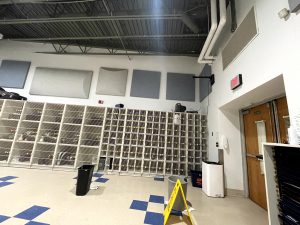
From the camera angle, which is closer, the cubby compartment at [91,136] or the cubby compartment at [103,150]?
the cubby compartment at [103,150]

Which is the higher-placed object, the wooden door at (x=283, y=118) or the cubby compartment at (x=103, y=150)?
the wooden door at (x=283, y=118)

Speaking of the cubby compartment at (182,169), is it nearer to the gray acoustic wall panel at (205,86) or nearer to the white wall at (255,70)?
the white wall at (255,70)

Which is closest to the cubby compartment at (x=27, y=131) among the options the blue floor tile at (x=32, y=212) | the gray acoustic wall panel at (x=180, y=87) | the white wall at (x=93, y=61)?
the white wall at (x=93, y=61)

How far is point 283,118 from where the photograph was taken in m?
2.10

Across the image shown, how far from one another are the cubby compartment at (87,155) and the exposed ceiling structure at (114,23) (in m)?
3.05

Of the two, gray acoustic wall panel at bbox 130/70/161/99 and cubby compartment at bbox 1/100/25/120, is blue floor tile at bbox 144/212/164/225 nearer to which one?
gray acoustic wall panel at bbox 130/70/161/99

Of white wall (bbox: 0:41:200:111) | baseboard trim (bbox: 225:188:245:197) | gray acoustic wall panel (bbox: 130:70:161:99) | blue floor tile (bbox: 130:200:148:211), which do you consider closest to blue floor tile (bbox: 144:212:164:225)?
blue floor tile (bbox: 130:200:148:211)

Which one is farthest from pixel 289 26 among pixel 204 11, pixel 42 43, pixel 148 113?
pixel 42 43

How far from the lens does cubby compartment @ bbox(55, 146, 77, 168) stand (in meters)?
3.83

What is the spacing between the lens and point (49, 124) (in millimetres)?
4141

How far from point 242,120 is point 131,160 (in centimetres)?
280

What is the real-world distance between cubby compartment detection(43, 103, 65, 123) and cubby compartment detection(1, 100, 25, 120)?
0.70m

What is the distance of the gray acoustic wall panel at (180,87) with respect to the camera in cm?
468

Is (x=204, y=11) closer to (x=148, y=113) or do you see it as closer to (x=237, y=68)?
(x=237, y=68)
